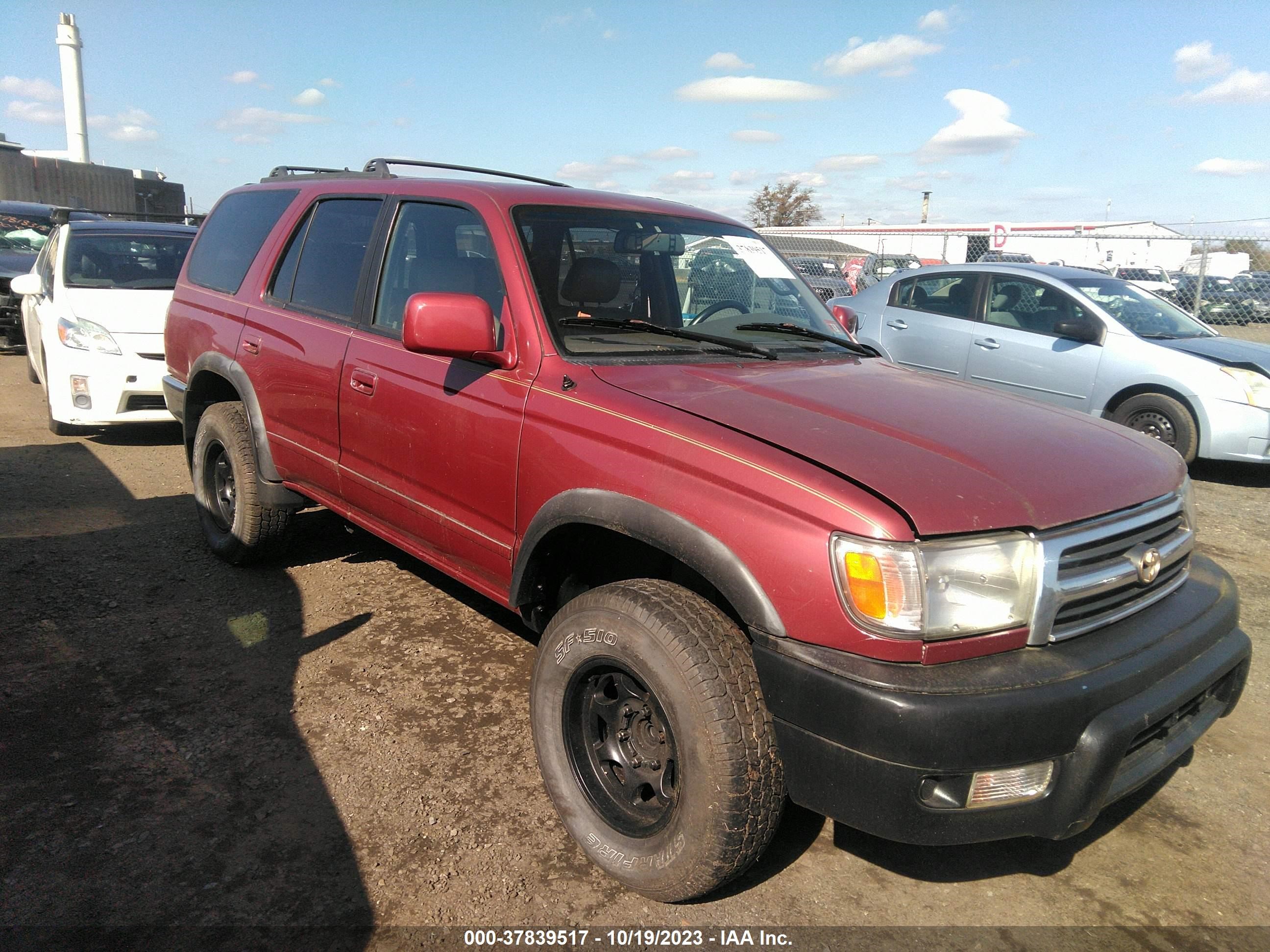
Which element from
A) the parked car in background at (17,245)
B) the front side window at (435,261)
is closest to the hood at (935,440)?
the front side window at (435,261)

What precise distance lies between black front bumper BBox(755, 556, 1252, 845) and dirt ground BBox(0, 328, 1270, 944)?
53cm

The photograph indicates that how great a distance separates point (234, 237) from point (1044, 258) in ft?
87.1

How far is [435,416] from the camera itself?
123 inches

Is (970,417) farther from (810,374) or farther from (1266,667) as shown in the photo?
(1266,667)

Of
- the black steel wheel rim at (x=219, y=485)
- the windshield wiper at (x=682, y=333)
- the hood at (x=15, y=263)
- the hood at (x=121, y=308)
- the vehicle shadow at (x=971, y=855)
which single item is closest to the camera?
the vehicle shadow at (x=971, y=855)

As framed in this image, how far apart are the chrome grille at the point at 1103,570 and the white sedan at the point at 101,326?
638cm

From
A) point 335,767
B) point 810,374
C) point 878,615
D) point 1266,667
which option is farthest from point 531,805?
point 1266,667

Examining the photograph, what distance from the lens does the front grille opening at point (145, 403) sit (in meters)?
6.84

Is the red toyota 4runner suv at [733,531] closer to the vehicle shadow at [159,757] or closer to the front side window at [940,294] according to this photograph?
the vehicle shadow at [159,757]

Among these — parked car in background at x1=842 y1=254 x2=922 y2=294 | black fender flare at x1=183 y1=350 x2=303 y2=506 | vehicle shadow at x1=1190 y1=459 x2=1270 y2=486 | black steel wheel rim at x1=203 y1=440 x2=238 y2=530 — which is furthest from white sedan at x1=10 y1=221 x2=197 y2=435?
parked car in background at x1=842 y1=254 x2=922 y2=294

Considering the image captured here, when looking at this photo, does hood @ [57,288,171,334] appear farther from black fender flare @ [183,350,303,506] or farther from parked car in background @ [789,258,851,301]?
parked car in background @ [789,258,851,301]

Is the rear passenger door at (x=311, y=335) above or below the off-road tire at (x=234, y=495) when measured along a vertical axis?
above

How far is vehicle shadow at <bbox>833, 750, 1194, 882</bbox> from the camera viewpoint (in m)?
2.63

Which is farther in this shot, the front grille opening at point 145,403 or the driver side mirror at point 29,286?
the driver side mirror at point 29,286
